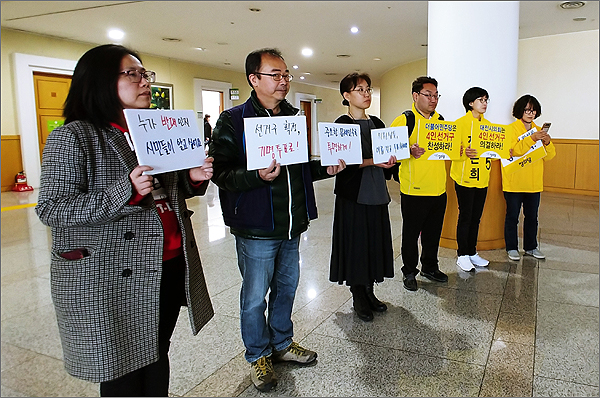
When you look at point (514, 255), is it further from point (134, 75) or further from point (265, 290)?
point (134, 75)

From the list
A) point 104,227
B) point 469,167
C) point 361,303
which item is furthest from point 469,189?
point 104,227

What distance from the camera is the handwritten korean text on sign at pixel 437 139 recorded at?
194 centimetres

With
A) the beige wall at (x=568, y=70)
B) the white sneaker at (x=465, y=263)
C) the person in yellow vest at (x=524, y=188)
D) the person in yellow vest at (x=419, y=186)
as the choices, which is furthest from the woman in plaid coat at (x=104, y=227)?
the person in yellow vest at (x=524, y=188)

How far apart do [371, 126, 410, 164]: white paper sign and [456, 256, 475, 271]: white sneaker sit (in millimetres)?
925

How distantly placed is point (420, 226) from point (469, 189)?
0.46m

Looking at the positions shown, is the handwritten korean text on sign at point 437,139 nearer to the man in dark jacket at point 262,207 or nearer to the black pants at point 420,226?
the black pants at point 420,226

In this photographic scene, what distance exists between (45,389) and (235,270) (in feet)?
3.88

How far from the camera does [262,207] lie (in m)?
1.16

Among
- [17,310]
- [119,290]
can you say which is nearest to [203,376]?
[119,290]

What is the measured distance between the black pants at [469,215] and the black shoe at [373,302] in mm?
810

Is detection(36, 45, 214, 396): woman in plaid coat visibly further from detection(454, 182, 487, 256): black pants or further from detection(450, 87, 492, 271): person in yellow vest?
detection(454, 182, 487, 256): black pants

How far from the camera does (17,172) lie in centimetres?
527

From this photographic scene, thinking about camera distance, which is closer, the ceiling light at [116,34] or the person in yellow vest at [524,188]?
the person in yellow vest at [524,188]

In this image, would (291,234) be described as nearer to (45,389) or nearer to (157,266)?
(157,266)
